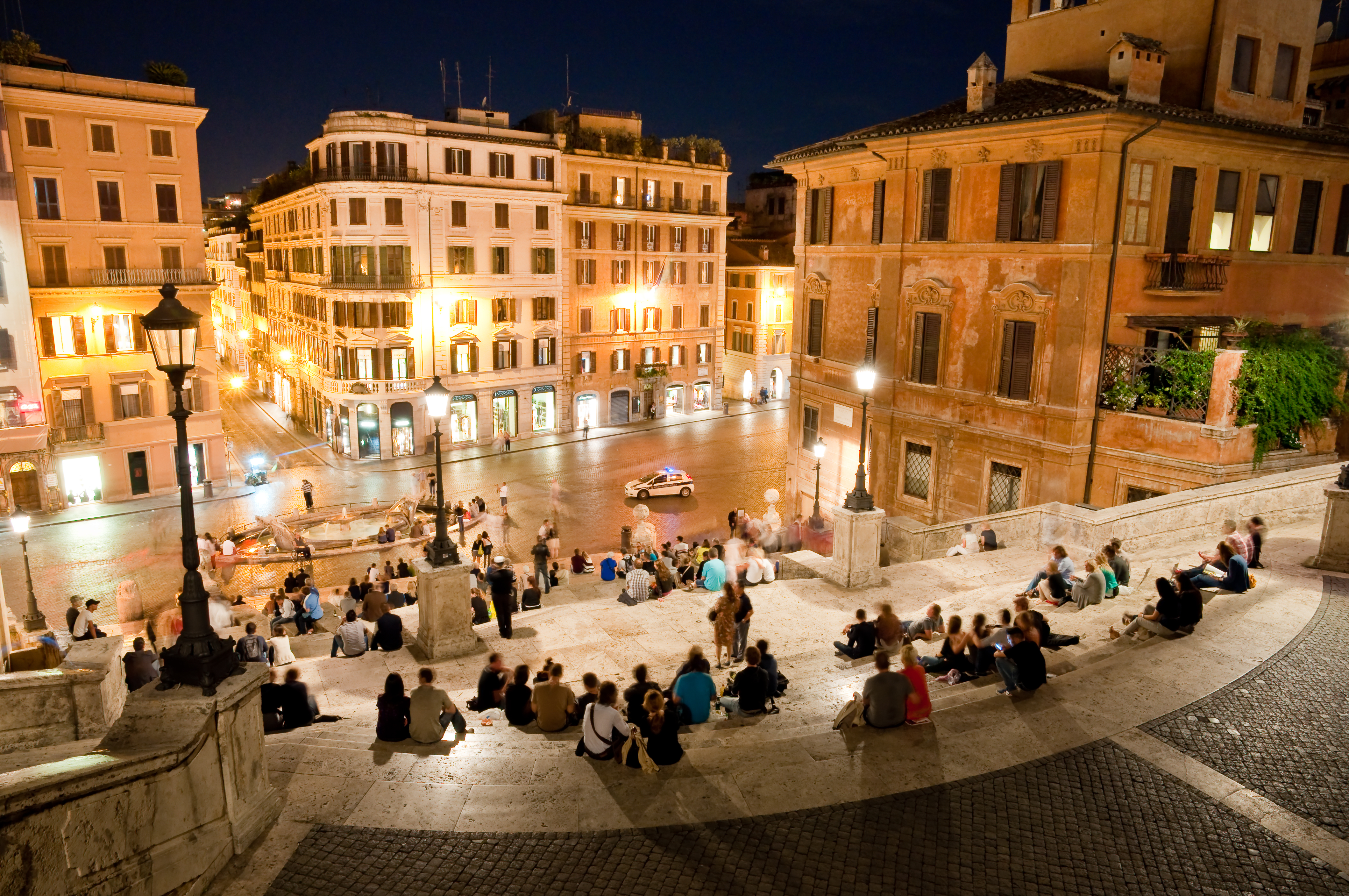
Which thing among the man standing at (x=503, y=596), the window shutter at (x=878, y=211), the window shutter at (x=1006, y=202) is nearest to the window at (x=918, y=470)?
the window shutter at (x=1006, y=202)

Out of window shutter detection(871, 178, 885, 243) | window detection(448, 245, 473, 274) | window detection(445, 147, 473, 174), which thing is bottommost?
window detection(448, 245, 473, 274)

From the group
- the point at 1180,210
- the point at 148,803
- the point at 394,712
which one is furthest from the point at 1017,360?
the point at 148,803

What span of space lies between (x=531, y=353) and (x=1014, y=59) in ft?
94.5

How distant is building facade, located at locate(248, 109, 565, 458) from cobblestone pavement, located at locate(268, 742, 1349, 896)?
36.6 meters

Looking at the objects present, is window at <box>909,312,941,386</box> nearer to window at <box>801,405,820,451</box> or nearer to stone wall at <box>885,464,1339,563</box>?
window at <box>801,405,820,451</box>

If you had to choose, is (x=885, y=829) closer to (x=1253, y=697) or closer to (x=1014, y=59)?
(x=1253, y=697)

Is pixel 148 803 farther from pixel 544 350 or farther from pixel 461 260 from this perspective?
pixel 544 350

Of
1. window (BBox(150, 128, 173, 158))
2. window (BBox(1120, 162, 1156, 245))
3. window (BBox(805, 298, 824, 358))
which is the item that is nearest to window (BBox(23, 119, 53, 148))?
window (BBox(150, 128, 173, 158))

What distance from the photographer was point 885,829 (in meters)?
7.59

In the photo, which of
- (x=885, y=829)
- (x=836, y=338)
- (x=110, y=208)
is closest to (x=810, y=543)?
(x=836, y=338)

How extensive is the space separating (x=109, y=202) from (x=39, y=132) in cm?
307

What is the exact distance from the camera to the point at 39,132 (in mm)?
31281

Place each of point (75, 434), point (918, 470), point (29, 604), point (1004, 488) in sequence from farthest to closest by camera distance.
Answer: point (75, 434) → point (918, 470) → point (1004, 488) → point (29, 604)

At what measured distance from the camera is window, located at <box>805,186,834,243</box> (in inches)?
1021
